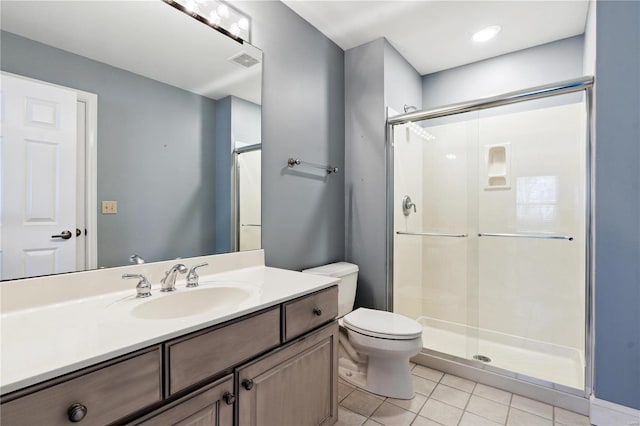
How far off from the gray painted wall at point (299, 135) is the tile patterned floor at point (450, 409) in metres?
0.88

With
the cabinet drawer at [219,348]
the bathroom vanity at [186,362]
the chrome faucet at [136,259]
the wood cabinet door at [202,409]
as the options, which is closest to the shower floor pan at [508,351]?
the bathroom vanity at [186,362]

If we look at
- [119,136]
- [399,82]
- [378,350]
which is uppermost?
[399,82]

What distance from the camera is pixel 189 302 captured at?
4.09 ft

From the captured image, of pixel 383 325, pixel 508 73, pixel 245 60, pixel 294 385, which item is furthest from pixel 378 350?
pixel 508 73

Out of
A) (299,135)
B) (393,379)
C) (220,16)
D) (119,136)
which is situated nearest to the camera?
(119,136)

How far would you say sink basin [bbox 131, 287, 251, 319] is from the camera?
113cm

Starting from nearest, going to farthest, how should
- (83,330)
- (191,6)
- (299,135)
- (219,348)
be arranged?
(83,330), (219,348), (191,6), (299,135)

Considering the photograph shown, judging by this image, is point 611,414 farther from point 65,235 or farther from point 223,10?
point 223,10

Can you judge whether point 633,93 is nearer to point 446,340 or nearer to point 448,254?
point 448,254

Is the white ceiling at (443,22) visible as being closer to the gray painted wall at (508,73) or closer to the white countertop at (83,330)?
the gray painted wall at (508,73)

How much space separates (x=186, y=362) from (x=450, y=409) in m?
1.54

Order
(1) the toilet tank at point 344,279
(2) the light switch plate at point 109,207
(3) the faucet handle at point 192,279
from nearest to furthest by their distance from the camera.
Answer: (2) the light switch plate at point 109,207
(3) the faucet handle at point 192,279
(1) the toilet tank at point 344,279

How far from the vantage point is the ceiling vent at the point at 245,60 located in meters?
1.68

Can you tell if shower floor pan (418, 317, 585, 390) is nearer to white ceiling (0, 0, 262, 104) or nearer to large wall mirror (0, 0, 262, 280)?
large wall mirror (0, 0, 262, 280)
